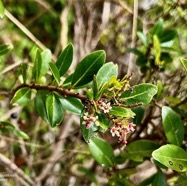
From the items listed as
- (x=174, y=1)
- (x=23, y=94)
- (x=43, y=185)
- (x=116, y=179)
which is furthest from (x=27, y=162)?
(x=174, y=1)

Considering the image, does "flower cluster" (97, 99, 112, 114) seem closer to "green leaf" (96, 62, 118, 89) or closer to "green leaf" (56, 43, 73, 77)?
"green leaf" (96, 62, 118, 89)

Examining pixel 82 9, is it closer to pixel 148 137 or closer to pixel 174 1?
pixel 174 1

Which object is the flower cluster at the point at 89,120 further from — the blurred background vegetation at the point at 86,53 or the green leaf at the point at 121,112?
Answer: the blurred background vegetation at the point at 86,53

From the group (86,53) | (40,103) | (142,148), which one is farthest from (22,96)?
(86,53)

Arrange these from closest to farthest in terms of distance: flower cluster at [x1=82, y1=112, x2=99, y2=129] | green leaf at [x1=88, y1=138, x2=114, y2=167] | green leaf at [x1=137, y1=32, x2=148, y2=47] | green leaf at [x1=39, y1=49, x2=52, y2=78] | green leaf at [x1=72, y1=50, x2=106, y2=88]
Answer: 1. flower cluster at [x1=82, y1=112, x2=99, y2=129]
2. green leaf at [x1=72, y1=50, x2=106, y2=88]
3. green leaf at [x1=39, y1=49, x2=52, y2=78]
4. green leaf at [x1=88, y1=138, x2=114, y2=167]
5. green leaf at [x1=137, y1=32, x2=148, y2=47]

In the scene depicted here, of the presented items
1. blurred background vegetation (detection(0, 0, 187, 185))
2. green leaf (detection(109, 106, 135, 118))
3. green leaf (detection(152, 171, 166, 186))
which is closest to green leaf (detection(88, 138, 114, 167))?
blurred background vegetation (detection(0, 0, 187, 185))

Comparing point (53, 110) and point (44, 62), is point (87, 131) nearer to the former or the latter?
point (53, 110)

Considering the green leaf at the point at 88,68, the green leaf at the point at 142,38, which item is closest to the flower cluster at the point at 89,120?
the green leaf at the point at 88,68
